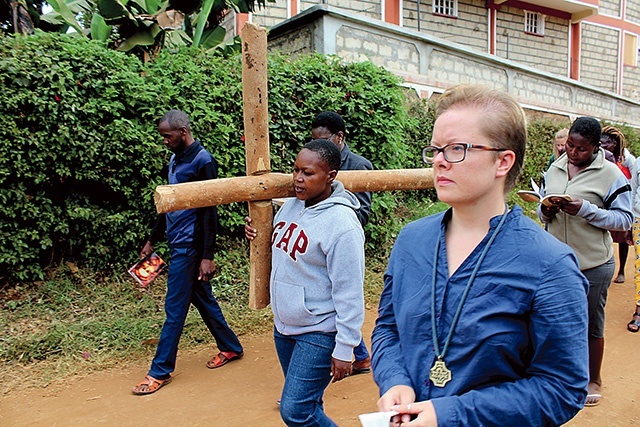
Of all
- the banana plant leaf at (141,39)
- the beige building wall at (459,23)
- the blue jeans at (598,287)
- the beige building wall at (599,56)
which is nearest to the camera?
the blue jeans at (598,287)

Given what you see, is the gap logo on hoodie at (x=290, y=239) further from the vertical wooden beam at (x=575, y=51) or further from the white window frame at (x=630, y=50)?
the white window frame at (x=630, y=50)

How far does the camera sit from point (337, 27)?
9484 mm

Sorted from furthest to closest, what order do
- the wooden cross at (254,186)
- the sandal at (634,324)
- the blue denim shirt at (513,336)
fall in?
the sandal at (634,324) → the wooden cross at (254,186) → the blue denim shirt at (513,336)

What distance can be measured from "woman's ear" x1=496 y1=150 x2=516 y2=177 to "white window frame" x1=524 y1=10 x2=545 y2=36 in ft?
73.3

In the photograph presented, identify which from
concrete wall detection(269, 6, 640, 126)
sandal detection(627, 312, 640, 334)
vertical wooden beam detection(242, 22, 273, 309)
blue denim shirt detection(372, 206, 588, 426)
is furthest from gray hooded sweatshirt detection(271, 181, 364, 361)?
concrete wall detection(269, 6, 640, 126)

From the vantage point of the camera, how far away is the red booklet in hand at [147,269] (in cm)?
412

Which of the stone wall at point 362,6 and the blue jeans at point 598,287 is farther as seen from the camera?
the stone wall at point 362,6

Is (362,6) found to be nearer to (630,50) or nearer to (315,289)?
(315,289)

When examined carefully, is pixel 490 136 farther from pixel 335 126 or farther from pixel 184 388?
pixel 184 388

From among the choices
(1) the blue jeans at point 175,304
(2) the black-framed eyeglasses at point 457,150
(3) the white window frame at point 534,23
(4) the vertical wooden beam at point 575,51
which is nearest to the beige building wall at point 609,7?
(4) the vertical wooden beam at point 575,51

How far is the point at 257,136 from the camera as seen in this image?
115 inches

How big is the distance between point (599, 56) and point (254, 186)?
25.6 meters

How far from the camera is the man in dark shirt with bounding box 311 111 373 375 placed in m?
4.16

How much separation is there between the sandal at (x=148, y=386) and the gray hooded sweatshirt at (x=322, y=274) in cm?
180
